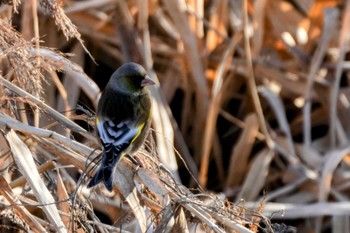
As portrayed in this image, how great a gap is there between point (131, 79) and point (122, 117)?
164mm

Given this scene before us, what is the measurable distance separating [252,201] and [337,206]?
15.4 inches

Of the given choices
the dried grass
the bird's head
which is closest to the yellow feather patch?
the bird's head

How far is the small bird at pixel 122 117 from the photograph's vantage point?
9.01 feet

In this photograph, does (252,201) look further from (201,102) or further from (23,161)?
(23,161)

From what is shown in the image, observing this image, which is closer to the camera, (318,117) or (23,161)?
(23,161)

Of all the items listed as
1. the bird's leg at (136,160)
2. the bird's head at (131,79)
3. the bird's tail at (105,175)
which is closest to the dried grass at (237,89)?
the bird's head at (131,79)

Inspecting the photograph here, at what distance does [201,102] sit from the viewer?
469 centimetres

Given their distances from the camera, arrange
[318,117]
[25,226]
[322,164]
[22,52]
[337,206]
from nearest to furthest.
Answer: [22,52] → [25,226] → [337,206] → [322,164] → [318,117]

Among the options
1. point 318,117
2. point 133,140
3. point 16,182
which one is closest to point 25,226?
point 16,182

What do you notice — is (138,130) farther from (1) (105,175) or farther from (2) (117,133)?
(1) (105,175)

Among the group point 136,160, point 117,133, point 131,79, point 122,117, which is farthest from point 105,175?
point 131,79

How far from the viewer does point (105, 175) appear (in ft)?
8.65

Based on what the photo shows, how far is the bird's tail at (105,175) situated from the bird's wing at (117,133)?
0.24 ft

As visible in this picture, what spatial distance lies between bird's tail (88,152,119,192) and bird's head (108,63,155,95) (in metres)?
0.60
